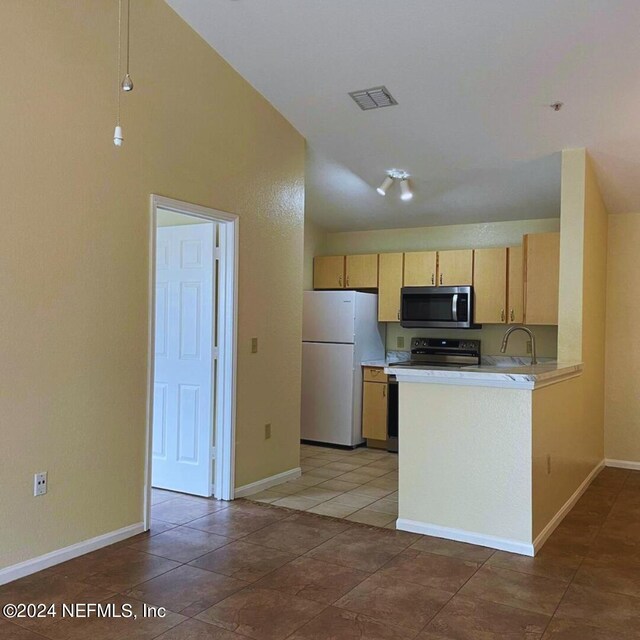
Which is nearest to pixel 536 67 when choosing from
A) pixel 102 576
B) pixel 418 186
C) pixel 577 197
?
pixel 577 197

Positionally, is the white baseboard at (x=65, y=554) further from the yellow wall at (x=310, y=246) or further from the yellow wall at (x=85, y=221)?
the yellow wall at (x=310, y=246)

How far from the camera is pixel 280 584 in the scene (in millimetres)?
2906

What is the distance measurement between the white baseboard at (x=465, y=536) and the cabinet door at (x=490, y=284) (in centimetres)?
263

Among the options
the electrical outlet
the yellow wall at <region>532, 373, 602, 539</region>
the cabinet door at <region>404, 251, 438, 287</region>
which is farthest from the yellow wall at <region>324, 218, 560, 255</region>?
the electrical outlet

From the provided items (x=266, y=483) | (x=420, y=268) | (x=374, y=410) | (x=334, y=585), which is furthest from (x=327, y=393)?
(x=334, y=585)

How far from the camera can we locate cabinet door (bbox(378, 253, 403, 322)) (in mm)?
6344

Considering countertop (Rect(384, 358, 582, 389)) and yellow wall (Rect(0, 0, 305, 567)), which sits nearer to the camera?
yellow wall (Rect(0, 0, 305, 567))

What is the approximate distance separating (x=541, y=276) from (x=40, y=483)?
4.19 m

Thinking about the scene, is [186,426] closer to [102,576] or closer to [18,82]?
[102,576]

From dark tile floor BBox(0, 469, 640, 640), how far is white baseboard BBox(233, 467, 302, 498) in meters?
0.44

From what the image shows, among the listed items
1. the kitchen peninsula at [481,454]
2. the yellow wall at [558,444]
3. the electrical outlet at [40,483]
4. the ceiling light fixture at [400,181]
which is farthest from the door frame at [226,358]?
the yellow wall at [558,444]

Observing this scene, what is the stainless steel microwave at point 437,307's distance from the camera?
5.83 meters

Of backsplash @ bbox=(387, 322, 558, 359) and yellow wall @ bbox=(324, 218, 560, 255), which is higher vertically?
yellow wall @ bbox=(324, 218, 560, 255)

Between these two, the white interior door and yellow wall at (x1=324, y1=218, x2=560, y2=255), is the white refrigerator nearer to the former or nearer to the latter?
yellow wall at (x1=324, y1=218, x2=560, y2=255)
